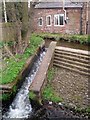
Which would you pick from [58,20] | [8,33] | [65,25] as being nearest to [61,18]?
[58,20]

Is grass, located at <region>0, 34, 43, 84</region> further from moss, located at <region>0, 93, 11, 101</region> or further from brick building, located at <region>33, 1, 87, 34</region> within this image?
brick building, located at <region>33, 1, 87, 34</region>

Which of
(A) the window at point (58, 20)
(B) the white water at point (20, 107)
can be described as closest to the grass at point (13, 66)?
(B) the white water at point (20, 107)

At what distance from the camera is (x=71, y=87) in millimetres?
8250

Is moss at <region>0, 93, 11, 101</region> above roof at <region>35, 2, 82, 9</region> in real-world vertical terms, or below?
below

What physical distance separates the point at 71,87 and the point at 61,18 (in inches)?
568

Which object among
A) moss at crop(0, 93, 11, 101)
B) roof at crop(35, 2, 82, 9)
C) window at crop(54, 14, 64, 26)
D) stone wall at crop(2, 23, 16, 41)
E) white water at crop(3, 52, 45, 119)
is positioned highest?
roof at crop(35, 2, 82, 9)

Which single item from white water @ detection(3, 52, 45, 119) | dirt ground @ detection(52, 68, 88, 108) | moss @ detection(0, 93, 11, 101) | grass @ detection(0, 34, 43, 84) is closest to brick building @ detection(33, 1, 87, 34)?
grass @ detection(0, 34, 43, 84)

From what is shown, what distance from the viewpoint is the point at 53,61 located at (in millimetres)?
10945

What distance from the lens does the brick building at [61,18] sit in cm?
2125

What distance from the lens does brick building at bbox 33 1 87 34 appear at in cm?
2125

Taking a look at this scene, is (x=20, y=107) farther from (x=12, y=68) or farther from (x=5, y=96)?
(x=12, y=68)

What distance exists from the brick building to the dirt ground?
471 inches

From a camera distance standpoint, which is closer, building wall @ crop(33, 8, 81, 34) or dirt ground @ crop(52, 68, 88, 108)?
dirt ground @ crop(52, 68, 88, 108)

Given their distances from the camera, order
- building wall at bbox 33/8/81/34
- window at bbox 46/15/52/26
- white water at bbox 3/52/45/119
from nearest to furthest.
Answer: white water at bbox 3/52/45/119 → building wall at bbox 33/8/81/34 → window at bbox 46/15/52/26
